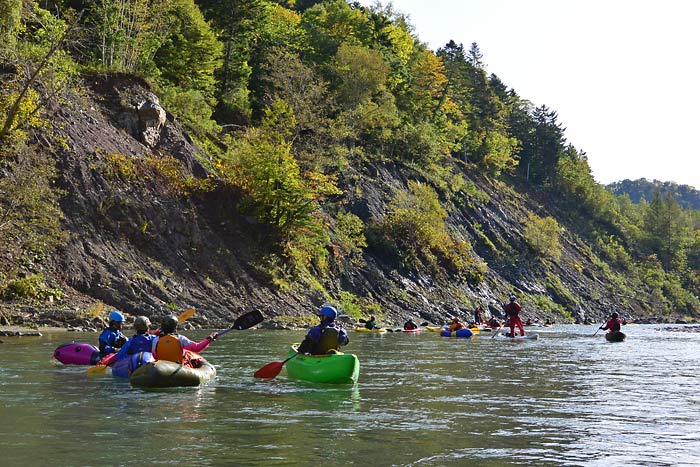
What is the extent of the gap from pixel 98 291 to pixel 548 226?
53815 mm

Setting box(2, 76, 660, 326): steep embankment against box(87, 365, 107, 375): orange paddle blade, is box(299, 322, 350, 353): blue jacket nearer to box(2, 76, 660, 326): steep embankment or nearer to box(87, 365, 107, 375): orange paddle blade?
box(87, 365, 107, 375): orange paddle blade

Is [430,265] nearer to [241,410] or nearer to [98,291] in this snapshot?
[98,291]

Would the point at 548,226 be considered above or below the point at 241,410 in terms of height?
above

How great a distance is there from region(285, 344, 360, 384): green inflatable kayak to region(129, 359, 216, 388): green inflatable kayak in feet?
7.96

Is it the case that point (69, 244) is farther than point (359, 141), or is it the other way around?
point (359, 141)

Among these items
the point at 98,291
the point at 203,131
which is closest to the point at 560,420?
the point at 98,291

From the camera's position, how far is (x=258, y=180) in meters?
42.9

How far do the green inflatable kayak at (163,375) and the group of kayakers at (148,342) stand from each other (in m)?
0.35

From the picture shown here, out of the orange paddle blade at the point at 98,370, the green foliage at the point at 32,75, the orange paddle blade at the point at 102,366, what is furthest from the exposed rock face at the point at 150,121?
the orange paddle blade at the point at 98,370

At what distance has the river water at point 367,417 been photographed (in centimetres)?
902

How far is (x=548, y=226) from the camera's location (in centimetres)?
7700

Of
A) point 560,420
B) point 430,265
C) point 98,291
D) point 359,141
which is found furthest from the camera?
point 359,141

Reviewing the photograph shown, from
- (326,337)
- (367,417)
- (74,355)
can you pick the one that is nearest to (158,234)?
Result: (74,355)

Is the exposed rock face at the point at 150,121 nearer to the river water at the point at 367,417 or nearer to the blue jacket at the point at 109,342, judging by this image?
the river water at the point at 367,417
